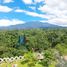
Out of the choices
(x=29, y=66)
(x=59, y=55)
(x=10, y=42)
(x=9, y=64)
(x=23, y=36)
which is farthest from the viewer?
(x=23, y=36)

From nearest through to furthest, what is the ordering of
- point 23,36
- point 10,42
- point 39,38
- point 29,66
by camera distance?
point 29,66 < point 10,42 < point 39,38 < point 23,36

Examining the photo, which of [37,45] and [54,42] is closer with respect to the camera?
[37,45]

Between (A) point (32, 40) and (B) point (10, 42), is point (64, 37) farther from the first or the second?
(B) point (10, 42)

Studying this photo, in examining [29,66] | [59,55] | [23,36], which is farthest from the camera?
[23,36]

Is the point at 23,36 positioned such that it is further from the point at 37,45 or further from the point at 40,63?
the point at 40,63

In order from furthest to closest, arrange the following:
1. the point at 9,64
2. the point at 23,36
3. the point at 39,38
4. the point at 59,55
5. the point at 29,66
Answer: the point at 23,36 → the point at 39,38 → the point at 59,55 → the point at 9,64 → the point at 29,66

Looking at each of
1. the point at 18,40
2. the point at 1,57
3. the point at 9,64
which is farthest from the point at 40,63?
the point at 18,40

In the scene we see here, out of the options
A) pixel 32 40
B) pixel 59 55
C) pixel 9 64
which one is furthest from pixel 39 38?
pixel 9 64

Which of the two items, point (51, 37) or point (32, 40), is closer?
point (32, 40)

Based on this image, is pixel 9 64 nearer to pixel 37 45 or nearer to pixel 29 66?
pixel 29 66
